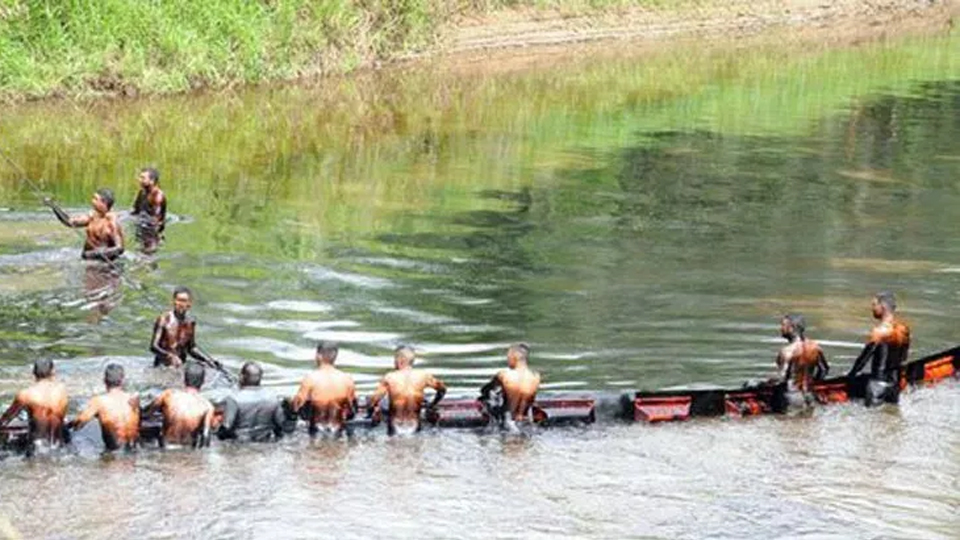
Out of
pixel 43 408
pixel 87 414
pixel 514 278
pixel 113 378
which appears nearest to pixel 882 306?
pixel 514 278

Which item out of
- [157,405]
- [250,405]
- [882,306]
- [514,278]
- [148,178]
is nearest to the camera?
[157,405]

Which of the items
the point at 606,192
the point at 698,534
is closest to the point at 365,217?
the point at 606,192

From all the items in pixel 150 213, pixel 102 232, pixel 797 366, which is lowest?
pixel 797 366

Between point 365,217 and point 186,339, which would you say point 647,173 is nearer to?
point 365,217

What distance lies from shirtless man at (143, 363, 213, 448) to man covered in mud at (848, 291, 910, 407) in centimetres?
761

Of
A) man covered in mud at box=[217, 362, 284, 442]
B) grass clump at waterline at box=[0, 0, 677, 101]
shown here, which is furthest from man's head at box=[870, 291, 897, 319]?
grass clump at waterline at box=[0, 0, 677, 101]

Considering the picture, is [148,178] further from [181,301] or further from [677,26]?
[677,26]

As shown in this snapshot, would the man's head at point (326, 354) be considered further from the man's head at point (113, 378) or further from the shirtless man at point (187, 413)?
the man's head at point (113, 378)

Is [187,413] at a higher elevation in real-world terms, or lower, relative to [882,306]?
lower

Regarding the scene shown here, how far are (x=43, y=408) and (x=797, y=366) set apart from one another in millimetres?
8293

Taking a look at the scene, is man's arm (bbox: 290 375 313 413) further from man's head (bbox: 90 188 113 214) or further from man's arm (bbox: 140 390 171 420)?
man's head (bbox: 90 188 113 214)

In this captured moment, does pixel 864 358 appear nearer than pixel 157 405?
No

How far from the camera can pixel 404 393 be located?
20.7 m

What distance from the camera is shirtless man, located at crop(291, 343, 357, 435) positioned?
2050cm
